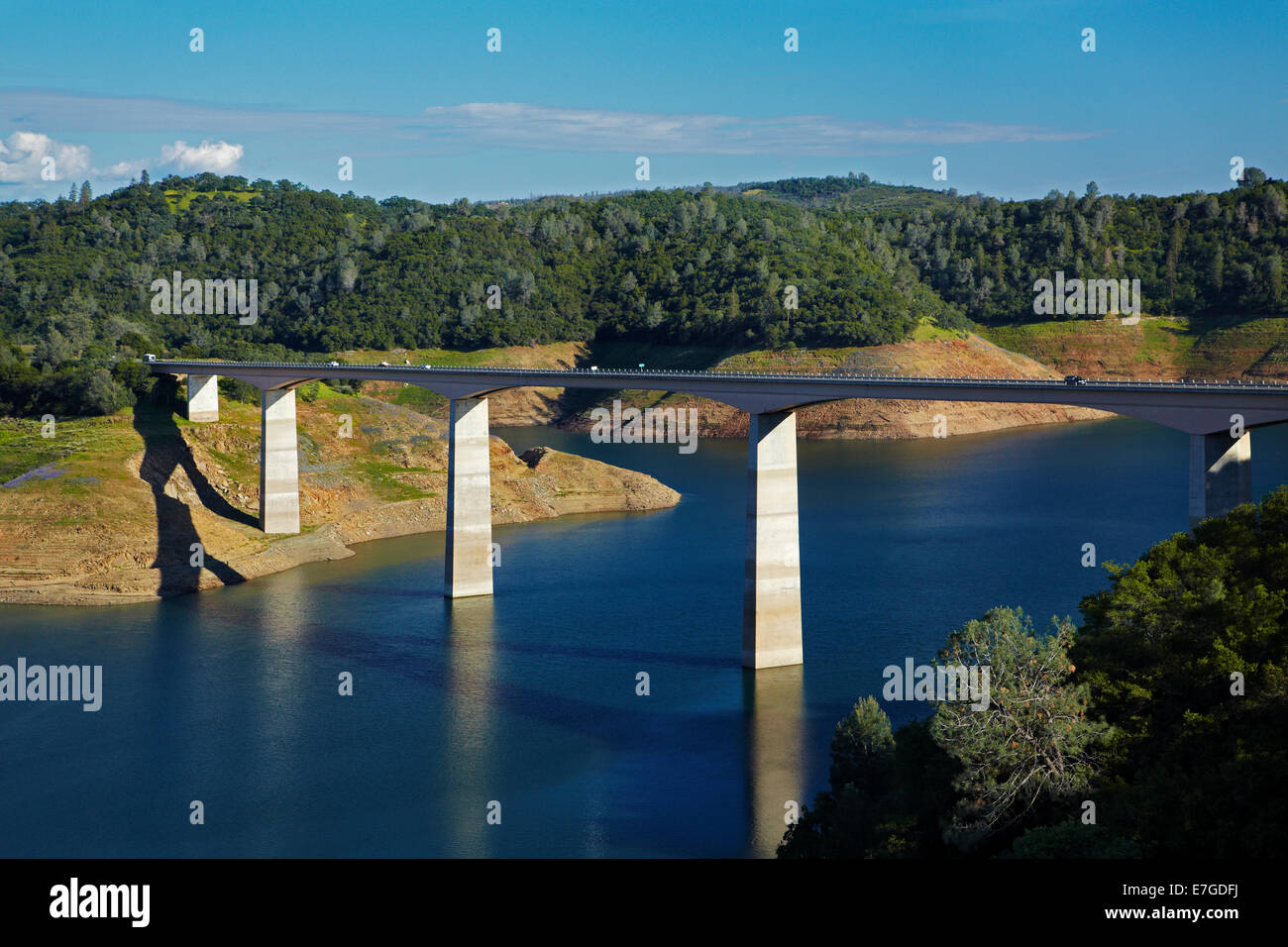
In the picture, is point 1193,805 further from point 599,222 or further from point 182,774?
point 599,222

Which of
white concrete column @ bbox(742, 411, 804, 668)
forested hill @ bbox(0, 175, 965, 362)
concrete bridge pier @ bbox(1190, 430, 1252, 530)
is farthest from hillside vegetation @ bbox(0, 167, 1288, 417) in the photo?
concrete bridge pier @ bbox(1190, 430, 1252, 530)

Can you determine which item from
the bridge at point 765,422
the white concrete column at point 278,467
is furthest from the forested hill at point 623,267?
the bridge at point 765,422

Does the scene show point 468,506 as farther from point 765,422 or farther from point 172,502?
point 172,502

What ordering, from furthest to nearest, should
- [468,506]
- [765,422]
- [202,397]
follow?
[202,397]
[468,506]
[765,422]

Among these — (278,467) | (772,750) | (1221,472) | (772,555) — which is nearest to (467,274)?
(278,467)

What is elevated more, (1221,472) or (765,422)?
(765,422)
